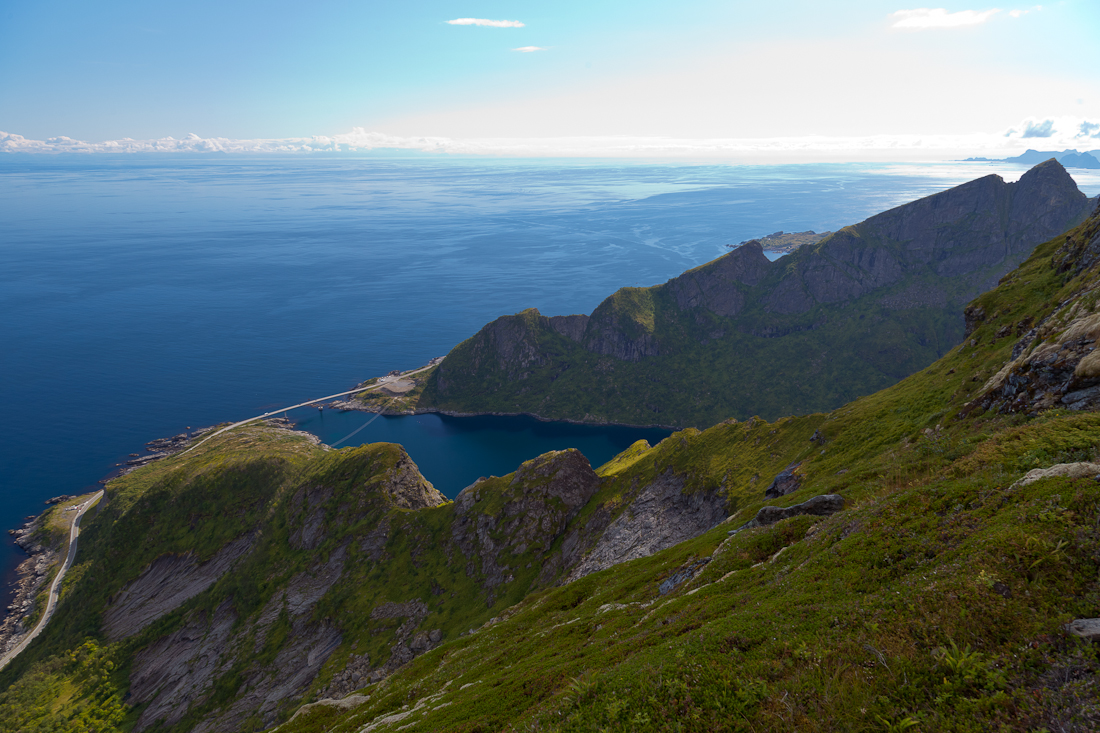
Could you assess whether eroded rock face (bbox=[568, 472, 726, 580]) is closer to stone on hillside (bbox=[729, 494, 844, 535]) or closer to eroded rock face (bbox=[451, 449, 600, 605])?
eroded rock face (bbox=[451, 449, 600, 605])

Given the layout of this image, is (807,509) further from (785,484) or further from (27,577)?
(27,577)

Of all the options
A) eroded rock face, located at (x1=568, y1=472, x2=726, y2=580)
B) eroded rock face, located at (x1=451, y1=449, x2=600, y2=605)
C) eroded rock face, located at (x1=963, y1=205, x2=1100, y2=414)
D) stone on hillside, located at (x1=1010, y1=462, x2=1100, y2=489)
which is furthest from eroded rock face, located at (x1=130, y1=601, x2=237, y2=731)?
eroded rock face, located at (x1=963, y1=205, x2=1100, y2=414)

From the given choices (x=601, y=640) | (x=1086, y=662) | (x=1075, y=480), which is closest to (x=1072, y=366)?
(x=1075, y=480)

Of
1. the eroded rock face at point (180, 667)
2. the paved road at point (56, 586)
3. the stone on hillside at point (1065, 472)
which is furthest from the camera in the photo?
the paved road at point (56, 586)

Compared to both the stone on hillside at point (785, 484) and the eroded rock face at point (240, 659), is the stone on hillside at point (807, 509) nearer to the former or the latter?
the stone on hillside at point (785, 484)

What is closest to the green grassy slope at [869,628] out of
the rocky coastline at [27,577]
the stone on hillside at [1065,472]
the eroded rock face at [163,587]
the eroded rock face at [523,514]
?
the stone on hillside at [1065,472]

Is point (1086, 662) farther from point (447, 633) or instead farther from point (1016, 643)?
point (447, 633)
